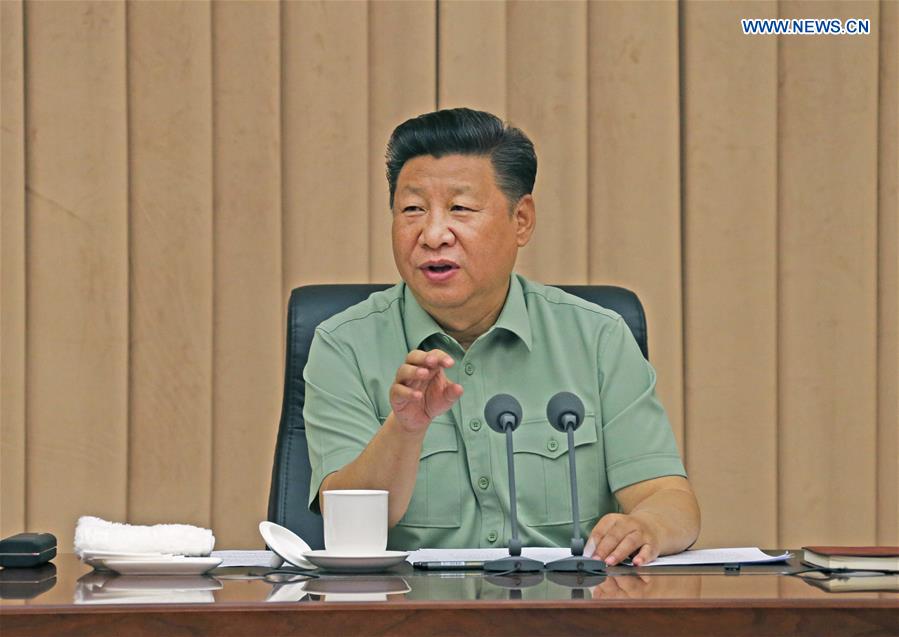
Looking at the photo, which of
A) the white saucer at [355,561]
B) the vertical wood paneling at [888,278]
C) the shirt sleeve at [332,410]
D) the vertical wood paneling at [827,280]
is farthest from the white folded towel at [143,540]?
the vertical wood paneling at [888,278]

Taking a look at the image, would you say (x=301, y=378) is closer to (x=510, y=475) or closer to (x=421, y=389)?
(x=421, y=389)

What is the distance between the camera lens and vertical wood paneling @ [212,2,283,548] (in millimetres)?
2834

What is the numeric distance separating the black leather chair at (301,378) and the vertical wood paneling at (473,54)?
0.76 m

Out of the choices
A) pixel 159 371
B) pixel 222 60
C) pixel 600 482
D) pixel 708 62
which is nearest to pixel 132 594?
pixel 600 482

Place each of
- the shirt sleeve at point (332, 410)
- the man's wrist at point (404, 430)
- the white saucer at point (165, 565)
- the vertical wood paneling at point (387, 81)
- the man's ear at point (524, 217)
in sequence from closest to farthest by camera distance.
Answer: the white saucer at point (165, 565)
the man's wrist at point (404, 430)
the shirt sleeve at point (332, 410)
the man's ear at point (524, 217)
the vertical wood paneling at point (387, 81)

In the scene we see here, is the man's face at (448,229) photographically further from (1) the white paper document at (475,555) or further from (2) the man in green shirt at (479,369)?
(1) the white paper document at (475,555)

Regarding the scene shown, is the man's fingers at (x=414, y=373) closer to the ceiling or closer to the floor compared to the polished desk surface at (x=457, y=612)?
closer to the ceiling

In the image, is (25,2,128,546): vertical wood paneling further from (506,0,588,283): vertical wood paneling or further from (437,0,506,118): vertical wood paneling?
(506,0,588,283): vertical wood paneling

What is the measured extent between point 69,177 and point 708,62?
1.48 metres

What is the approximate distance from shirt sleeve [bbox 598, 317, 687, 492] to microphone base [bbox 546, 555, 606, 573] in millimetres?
554

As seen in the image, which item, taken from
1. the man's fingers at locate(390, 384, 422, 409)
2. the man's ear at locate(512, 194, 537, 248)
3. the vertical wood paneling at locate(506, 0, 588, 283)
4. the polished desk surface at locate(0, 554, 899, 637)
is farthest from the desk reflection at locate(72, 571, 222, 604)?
the vertical wood paneling at locate(506, 0, 588, 283)

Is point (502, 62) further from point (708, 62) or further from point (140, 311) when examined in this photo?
point (140, 311)

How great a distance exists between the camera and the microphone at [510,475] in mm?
1465

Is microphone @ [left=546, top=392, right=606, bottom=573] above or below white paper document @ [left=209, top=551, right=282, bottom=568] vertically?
above
